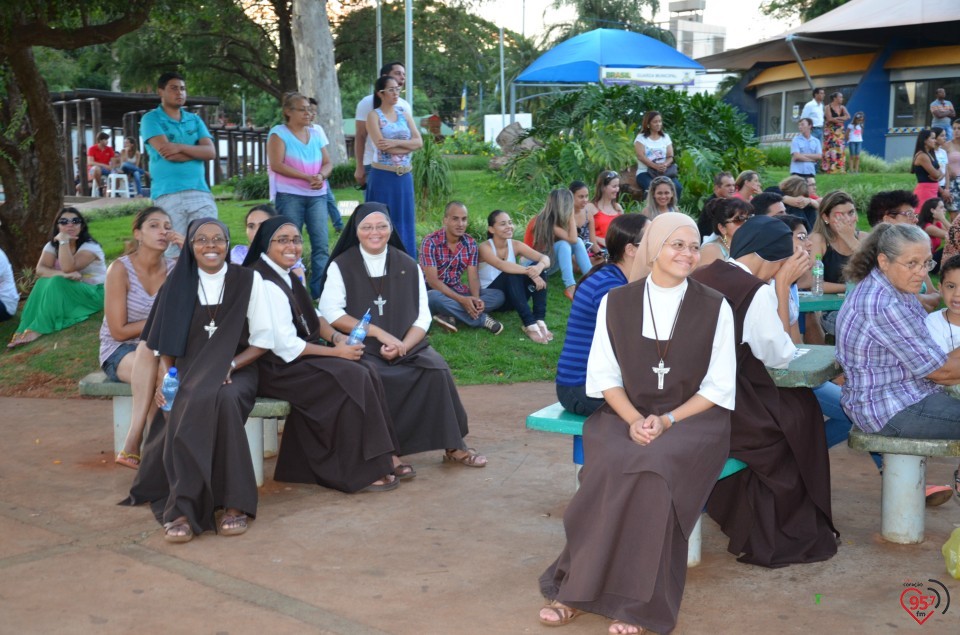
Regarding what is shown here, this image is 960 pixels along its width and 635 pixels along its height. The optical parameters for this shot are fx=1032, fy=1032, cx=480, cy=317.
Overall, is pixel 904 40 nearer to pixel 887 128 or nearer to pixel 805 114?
pixel 887 128

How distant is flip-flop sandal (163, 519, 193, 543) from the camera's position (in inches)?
196

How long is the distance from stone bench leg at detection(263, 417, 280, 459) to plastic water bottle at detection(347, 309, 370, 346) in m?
0.85

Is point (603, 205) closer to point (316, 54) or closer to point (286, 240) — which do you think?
point (286, 240)

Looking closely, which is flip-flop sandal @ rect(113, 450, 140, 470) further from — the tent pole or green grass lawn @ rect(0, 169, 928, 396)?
the tent pole

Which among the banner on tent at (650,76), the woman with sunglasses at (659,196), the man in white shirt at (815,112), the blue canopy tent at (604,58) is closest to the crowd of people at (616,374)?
the woman with sunglasses at (659,196)

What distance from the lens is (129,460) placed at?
598cm

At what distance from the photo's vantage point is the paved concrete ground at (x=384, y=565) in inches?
161

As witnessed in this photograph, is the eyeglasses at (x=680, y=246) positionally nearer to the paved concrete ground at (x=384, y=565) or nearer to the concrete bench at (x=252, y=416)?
the paved concrete ground at (x=384, y=565)

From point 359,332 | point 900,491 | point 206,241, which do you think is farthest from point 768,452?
point 206,241

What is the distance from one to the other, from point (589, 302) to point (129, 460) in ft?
9.35

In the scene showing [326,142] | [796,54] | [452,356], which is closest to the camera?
[452,356]

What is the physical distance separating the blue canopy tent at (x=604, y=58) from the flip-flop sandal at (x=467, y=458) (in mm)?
18603

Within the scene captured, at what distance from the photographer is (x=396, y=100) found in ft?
31.3

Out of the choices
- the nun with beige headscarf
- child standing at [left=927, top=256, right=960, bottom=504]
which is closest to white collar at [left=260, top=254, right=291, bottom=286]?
the nun with beige headscarf
